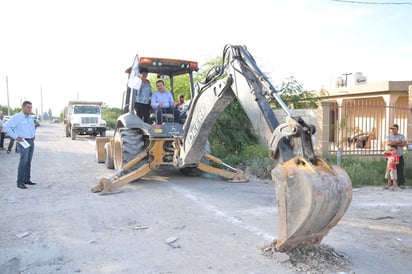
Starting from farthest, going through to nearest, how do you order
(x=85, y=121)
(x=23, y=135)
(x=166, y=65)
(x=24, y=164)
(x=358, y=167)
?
(x=85, y=121) → (x=358, y=167) → (x=166, y=65) → (x=23, y=135) → (x=24, y=164)

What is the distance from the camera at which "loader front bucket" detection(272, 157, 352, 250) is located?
3.76 m

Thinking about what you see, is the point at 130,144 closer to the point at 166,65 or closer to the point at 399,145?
the point at 166,65

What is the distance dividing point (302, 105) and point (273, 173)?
1062 cm

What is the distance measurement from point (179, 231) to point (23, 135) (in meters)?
5.11

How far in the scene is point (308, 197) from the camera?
3746 mm

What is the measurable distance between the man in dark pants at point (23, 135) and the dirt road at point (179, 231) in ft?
1.34

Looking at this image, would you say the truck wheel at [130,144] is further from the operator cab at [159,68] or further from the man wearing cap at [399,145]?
the man wearing cap at [399,145]

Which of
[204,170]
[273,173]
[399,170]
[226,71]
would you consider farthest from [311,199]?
[399,170]

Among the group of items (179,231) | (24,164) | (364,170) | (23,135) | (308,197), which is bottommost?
(179,231)

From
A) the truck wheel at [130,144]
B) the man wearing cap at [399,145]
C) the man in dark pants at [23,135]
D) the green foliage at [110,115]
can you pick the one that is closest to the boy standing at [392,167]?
the man wearing cap at [399,145]

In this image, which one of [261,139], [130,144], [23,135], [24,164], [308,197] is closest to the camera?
[308,197]

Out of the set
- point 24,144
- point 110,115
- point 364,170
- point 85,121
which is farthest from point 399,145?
point 110,115

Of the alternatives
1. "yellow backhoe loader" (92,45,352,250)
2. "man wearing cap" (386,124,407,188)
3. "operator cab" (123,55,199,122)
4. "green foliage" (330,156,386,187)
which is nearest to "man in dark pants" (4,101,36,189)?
"yellow backhoe loader" (92,45,352,250)

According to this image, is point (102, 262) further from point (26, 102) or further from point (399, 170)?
point (399, 170)
